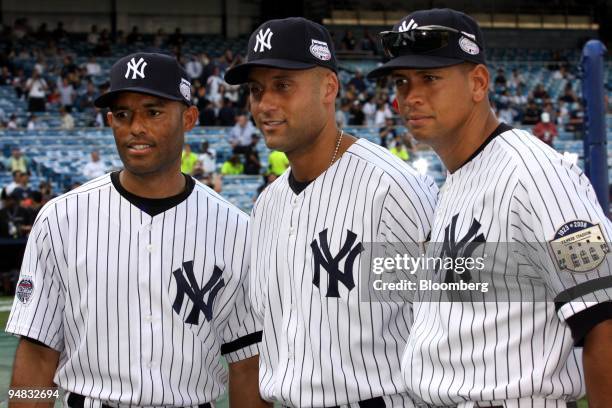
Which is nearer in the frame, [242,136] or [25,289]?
[25,289]

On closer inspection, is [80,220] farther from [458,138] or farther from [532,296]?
[532,296]

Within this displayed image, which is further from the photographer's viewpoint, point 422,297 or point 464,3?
point 464,3

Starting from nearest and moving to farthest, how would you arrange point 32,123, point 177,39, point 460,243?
point 460,243, point 32,123, point 177,39

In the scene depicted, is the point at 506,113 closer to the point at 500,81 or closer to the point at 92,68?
the point at 500,81

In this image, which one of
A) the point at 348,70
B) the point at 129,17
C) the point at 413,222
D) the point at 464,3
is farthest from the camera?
the point at 464,3

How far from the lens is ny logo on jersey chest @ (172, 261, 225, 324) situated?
130 inches

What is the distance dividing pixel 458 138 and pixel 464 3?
31.5 metres

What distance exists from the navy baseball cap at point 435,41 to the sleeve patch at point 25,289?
1.36 meters

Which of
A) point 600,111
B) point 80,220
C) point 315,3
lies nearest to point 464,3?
point 315,3

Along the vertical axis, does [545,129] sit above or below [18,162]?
above

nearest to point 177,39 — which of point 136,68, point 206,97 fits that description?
point 206,97

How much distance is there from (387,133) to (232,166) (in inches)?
156

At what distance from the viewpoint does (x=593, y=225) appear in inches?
95.1

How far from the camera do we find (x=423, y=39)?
2842 mm
